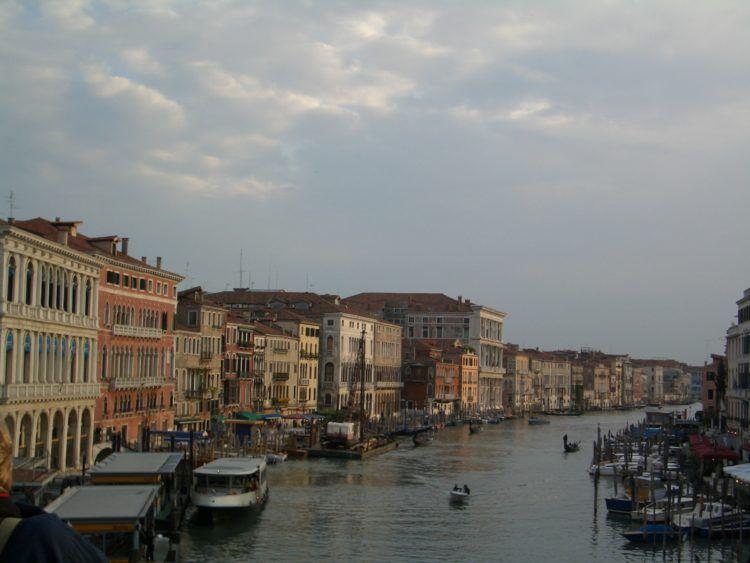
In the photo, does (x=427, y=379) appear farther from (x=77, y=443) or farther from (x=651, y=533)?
(x=651, y=533)

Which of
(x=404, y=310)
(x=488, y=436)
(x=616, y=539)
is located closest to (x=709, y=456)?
(x=616, y=539)

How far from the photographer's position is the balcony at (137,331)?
31.8m

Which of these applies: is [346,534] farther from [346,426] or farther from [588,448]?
[588,448]

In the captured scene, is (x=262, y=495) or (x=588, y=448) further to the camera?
(x=588, y=448)

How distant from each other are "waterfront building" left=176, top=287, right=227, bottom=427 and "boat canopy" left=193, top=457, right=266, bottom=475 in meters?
14.0

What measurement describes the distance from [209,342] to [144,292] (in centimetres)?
848

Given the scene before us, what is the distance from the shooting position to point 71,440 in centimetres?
2722

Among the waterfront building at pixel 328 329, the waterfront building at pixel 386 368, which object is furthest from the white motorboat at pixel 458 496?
the waterfront building at pixel 386 368

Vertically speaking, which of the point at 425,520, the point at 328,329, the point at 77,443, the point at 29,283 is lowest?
the point at 425,520

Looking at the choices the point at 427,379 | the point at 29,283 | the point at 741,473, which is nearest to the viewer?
the point at 741,473

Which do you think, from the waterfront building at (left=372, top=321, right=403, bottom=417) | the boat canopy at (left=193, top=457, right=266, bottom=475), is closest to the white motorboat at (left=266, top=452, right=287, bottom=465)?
the boat canopy at (left=193, top=457, right=266, bottom=475)

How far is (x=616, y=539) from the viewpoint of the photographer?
2206cm

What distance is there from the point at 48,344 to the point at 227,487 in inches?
236

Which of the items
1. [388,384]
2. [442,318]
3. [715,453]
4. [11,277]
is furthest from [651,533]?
[442,318]
